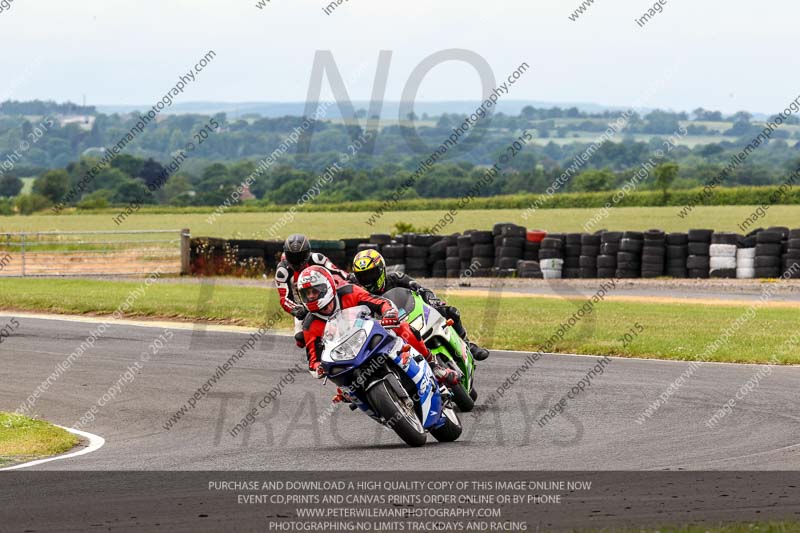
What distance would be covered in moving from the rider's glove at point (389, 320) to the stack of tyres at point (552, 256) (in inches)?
858

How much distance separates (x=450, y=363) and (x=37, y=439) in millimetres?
3808

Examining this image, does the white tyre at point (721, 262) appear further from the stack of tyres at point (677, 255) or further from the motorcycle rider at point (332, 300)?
the motorcycle rider at point (332, 300)

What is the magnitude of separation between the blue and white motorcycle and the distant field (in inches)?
1600

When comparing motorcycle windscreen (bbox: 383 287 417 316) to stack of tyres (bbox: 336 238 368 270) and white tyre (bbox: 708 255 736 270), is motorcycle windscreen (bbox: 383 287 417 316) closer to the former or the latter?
white tyre (bbox: 708 255 736 270)

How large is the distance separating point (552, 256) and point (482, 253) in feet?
6.19

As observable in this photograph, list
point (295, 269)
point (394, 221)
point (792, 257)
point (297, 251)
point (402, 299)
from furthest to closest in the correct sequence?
1. point (394, 221)
2. point (792, 257)
3. point (295, 269)
4. point (297, 251)
5. point (402, 299)

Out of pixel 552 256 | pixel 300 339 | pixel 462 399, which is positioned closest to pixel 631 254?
pixel 552 256

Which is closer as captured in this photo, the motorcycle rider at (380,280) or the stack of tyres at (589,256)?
the motorcycle rider at (380,280)

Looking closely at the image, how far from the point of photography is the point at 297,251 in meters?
11.9

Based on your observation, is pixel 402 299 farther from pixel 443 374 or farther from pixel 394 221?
pixel 394 221

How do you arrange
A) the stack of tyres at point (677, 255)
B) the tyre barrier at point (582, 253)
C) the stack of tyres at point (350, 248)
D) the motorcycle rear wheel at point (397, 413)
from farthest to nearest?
the stack of tyres at point (350, 248), the stack of tyres at point (677, 255), the tyre barrier at point (582, 253), the motorcycle rear wheel at point (397, 413)

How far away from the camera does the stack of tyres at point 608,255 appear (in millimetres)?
30906

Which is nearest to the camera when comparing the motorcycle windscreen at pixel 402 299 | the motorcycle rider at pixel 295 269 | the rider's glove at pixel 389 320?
the rider's glove at pixel 389 320
